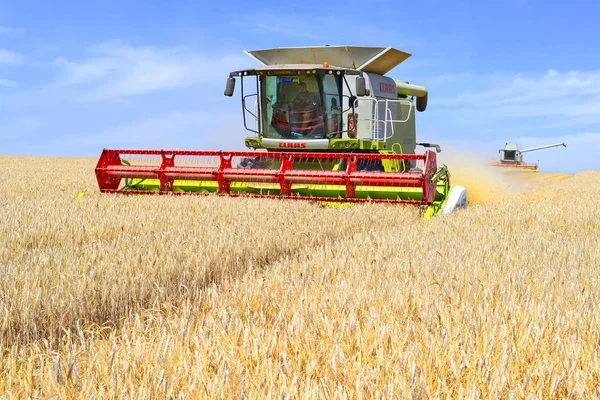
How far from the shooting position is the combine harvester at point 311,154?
7.91m

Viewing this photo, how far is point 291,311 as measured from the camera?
280 cm

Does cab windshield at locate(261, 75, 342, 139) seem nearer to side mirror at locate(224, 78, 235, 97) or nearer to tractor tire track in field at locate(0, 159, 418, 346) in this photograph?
side mirror at locate(224, 78, 235, 97)

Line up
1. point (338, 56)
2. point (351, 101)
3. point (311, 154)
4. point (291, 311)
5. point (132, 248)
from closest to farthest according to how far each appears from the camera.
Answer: point (291, 311) < point (132, 248) < point (311, 154) < point (351, 101) < point (338, 56)

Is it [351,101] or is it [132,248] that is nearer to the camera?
[132,248]

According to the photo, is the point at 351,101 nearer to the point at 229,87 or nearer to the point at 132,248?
the point at 229,87

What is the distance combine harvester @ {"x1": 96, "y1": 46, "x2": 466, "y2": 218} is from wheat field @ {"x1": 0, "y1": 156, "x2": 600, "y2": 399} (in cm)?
182

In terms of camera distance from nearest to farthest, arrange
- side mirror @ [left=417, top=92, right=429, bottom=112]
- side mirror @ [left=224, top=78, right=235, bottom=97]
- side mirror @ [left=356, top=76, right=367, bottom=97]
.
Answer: side mirror @ [left=356, top=76, right=367, bottom=97], side mirror @ [left=224, top=78, right=235, bottom=97], side mirror @ [left=417, top=92, right=429, bottom=112]

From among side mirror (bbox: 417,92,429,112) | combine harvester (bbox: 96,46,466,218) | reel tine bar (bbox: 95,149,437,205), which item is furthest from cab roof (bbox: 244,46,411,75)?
side mirror (bbox: 417,92,429,112)

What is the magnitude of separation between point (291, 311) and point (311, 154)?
5.30 m

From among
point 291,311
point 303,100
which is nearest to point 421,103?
point 303,100

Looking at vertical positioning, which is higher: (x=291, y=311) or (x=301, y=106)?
(x=301, y=106)

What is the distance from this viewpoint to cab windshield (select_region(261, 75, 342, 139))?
30.6 ft

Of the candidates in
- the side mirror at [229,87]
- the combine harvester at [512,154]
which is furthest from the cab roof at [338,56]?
the combine harvester at [512,154]

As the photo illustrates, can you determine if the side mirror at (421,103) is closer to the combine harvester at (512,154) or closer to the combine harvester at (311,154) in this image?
the combine harvester at (311,154)
